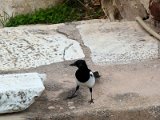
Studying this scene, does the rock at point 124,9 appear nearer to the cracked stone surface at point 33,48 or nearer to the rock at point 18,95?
the cracked stone surface at point 33,48

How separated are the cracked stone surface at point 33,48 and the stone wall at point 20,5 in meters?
1.38

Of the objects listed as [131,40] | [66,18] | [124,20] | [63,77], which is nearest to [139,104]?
[63,77]

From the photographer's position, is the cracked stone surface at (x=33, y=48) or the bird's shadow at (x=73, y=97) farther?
the cracked stone surface at (x=33, y=48)

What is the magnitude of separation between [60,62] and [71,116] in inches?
28.4

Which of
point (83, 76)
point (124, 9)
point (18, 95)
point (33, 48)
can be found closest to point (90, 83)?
point (83, 76)

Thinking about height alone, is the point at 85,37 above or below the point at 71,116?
above

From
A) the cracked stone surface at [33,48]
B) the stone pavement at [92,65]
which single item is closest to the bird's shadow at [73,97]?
the stone pavement at [92,65]

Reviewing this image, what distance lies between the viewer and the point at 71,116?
3.01 metres

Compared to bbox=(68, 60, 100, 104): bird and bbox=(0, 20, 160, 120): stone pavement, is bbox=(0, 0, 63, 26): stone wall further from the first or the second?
bbox=(68, 60, 100, 104): bird

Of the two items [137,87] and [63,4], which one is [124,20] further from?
[137,87]

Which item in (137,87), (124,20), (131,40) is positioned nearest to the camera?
(137,87)

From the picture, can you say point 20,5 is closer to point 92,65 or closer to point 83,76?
point 92,65

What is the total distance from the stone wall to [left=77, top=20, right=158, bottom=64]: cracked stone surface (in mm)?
1247

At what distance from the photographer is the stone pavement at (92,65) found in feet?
10.0
